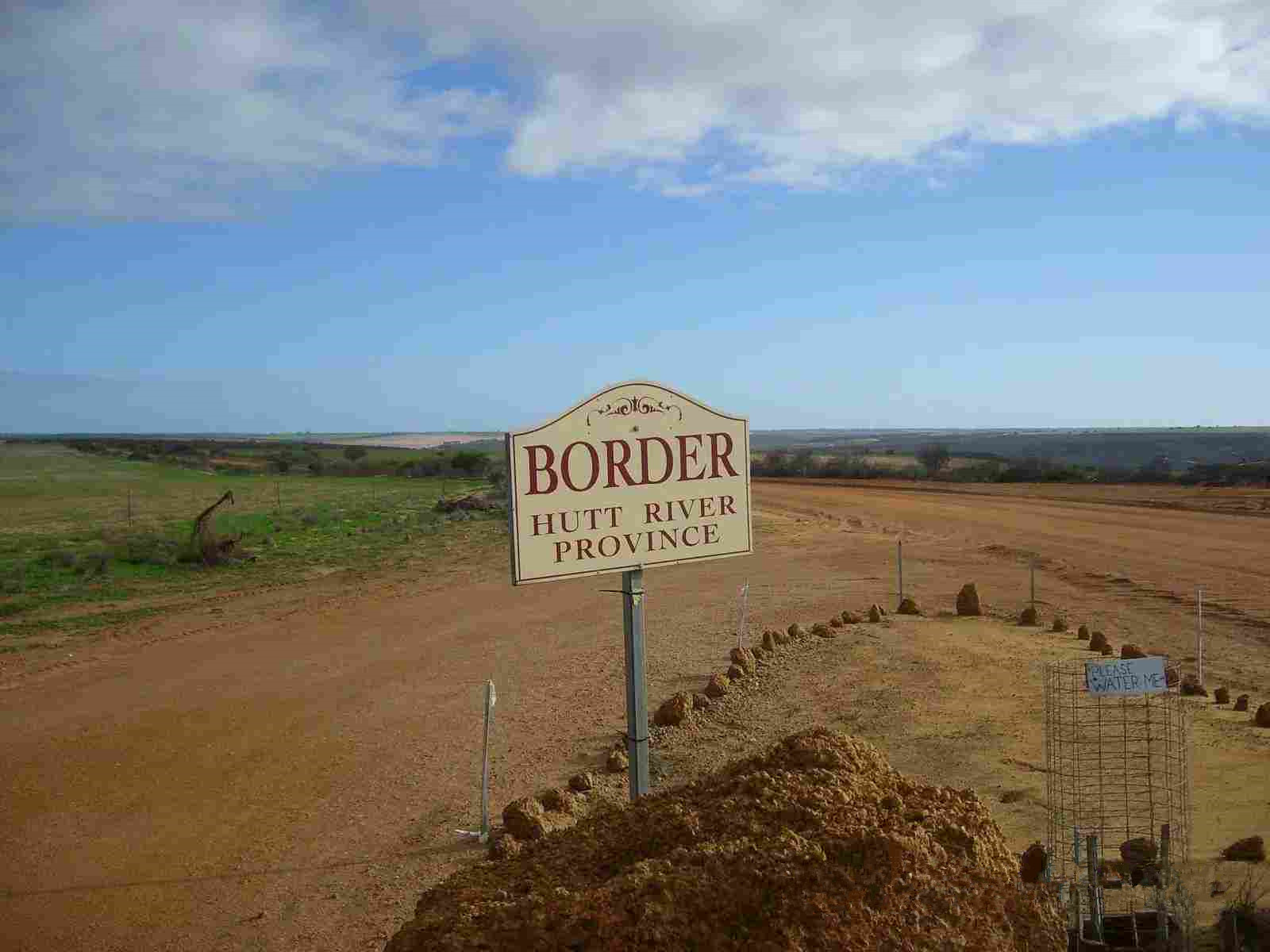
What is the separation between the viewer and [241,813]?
7.71 m

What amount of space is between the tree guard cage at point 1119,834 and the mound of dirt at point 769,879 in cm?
103

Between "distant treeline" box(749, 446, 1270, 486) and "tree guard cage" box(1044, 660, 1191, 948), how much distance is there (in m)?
25.7

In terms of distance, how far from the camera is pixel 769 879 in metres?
3.60

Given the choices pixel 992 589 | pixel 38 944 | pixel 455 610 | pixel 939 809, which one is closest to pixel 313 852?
pixel 38 944

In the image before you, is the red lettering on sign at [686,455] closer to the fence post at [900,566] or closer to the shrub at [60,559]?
the fence post at [900,566]

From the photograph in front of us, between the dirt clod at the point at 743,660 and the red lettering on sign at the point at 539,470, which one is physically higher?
the red lettering on sign at the point at 539,470

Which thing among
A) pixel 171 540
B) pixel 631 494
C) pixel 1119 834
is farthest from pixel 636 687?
pixel 171 540

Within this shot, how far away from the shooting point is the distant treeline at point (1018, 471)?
36.8 m

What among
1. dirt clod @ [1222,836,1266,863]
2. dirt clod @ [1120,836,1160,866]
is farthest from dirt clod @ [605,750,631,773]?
dirt clod @ [1222,836,1266,863]

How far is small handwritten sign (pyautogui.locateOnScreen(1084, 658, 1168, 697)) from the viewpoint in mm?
5195

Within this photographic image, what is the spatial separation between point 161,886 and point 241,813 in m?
1.15

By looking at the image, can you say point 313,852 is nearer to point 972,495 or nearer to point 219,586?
point 219,586

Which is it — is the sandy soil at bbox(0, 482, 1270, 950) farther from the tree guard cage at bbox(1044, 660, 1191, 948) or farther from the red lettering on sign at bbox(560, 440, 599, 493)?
the red lettering on sign at bbox(560, 440, 599, 493)

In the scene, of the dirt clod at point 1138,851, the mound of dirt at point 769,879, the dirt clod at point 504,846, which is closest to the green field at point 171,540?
the dirt clod at point 504,846
